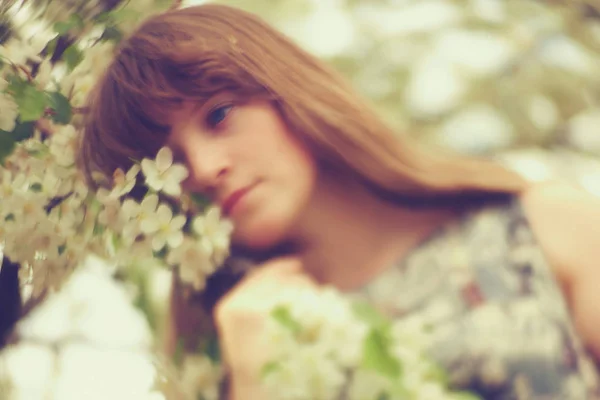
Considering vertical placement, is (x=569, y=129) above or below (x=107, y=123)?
below

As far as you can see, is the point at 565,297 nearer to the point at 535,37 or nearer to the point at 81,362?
the point at 535,37

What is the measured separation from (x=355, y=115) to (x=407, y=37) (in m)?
0.15

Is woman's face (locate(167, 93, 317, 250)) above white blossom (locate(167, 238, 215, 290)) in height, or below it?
above

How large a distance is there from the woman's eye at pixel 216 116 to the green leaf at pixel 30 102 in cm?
17

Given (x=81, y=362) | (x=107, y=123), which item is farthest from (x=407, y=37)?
(x=81, y=362)

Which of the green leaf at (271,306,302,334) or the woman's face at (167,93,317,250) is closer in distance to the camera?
the green leaf at (271,306,302,334)

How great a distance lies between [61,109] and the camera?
Answer: 632 mm

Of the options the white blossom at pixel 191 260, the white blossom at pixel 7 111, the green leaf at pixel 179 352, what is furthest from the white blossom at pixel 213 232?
the white blossom at pixel 7 111

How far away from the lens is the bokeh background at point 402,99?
667mm

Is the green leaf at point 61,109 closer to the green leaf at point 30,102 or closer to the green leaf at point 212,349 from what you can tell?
the green leaf at point 30,102

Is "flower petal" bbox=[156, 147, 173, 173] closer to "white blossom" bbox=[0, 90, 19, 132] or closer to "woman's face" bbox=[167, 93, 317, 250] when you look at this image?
"woman's face" bbox=[167, 93, 317, 250]

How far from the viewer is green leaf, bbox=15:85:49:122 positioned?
62cm

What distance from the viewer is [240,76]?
2.01ft

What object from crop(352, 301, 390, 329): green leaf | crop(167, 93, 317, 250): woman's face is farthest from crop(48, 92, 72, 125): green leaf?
crop(352, 301, 390, 329): green leaf
